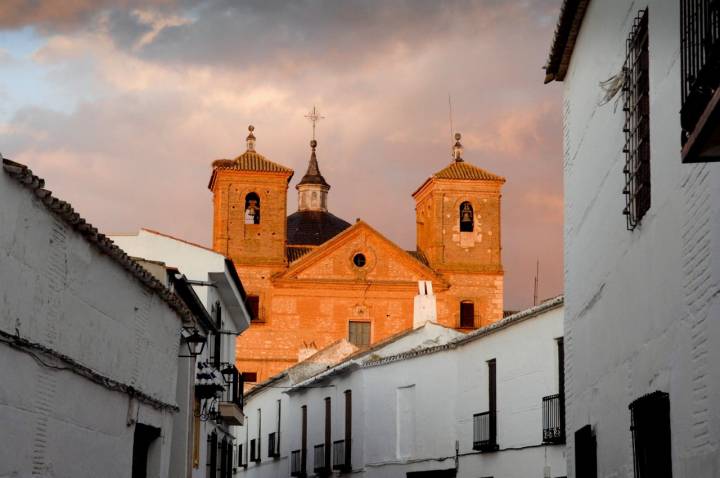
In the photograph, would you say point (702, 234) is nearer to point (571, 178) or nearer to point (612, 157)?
point (612, 157)

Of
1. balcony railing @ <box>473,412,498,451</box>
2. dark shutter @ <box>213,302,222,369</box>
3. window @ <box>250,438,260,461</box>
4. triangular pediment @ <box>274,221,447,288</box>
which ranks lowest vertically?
balcony railing @ <box>473,412,498,451</box>

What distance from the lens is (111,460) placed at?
11.6 metres

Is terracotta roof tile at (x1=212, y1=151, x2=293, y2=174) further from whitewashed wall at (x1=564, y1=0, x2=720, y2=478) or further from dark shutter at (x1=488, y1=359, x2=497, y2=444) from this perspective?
whitewashed wall at (x1=564, y1=0, x2=720, y2=478)

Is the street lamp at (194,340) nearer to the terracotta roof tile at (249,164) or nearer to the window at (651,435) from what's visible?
the window at (651,435)

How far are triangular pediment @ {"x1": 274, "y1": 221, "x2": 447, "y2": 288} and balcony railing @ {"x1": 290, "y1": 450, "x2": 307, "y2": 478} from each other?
1746 cm

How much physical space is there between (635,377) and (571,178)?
3.60m

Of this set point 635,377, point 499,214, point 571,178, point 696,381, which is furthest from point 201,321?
point 499,214

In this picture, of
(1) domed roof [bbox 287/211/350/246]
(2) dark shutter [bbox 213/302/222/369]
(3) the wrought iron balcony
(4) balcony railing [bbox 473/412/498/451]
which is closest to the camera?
(4) balcony railing [bbox 473/412/498/451]

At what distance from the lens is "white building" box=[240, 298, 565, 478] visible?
65.3 feet

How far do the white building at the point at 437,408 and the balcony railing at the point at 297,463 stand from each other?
37mm

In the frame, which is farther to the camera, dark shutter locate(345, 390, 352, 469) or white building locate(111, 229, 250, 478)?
A: dark shutter locate(345, 390, 352, 469)

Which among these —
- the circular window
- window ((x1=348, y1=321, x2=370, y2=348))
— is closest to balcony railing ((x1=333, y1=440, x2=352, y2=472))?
window ((x1=348, y1=321, x2=370, y2=348))

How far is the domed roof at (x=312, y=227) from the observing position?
62.8 meters

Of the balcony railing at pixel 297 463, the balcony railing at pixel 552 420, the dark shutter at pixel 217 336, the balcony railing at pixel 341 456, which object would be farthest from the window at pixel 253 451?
the balcony railing at pixel 552 420
